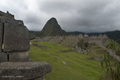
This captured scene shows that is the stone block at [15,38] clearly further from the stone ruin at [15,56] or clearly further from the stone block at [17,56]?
the stone block at [17,56]

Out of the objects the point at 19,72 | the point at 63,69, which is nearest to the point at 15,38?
the point at 19,72

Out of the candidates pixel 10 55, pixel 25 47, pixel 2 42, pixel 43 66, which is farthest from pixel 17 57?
pixel 43 66

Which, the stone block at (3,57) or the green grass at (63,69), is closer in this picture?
the stone block at (3,57)

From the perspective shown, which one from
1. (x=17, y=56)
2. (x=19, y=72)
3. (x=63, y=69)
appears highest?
(x=17, y=56)

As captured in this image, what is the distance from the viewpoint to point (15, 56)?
117 inches

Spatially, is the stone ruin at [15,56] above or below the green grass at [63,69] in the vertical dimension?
above

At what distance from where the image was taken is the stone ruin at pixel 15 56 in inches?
84.4

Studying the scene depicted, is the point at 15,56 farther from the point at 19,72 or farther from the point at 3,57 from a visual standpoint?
the point at 19,72

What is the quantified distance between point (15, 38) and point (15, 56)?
607 mm

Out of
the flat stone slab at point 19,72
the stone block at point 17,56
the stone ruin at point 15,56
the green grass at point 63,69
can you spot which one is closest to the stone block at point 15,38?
the stone ruin at point 15,56

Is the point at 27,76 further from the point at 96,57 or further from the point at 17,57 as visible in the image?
the point at 96,57

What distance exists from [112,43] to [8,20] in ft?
12.8

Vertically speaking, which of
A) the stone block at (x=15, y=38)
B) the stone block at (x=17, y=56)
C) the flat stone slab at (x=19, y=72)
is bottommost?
the flat stone slab at (x=19, y=72)

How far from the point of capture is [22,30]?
3.12m
